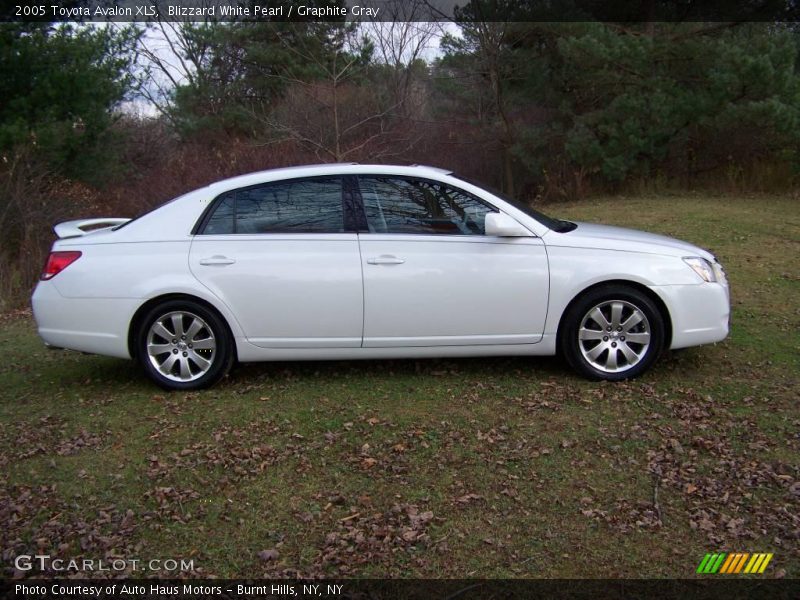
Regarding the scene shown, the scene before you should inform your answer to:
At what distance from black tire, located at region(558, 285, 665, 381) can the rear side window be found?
6.05ft

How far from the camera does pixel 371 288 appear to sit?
5336 millimetres

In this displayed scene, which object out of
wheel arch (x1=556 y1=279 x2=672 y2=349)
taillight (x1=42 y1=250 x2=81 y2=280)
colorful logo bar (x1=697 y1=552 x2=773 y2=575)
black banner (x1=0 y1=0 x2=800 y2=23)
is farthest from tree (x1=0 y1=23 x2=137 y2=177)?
colorful logo bar (x1=697 y1=552 x2=773 y2=575)

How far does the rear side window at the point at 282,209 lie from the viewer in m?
Result: 5.50

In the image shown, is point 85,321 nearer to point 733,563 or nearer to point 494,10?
point 733,563

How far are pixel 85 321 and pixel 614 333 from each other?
3812 mm

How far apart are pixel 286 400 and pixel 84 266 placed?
5.87ft

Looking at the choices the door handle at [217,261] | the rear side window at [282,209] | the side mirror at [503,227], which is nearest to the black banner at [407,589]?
the door handle at [217,261]

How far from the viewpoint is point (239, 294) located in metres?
5.35

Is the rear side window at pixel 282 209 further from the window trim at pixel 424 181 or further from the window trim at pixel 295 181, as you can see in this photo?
the window trim at pixel 424 181

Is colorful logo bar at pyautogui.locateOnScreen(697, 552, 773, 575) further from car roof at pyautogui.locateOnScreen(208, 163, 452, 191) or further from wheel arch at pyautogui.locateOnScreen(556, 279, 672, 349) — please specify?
car roof at pyautogui.locateOnScreen(208, 163, 452, 191)

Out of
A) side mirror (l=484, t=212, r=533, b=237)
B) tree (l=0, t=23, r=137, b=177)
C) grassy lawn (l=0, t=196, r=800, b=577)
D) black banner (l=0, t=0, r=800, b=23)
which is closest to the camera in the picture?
grassy lawn (l=0, t=196, r=800, b=577)

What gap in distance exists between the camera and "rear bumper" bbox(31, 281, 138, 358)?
5414 mm

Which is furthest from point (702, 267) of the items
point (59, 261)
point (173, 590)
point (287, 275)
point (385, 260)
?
point (59, 261)

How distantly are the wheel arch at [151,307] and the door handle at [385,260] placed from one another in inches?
44.4
